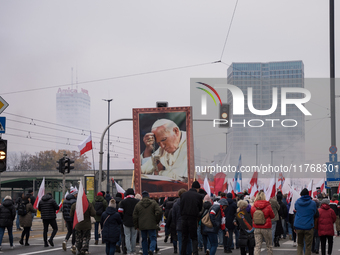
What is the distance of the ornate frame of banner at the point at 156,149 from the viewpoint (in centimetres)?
1756

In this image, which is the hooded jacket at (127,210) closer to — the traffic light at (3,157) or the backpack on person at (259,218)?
the backpack on person at (259,218)

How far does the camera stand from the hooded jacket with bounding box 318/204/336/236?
12930 mm

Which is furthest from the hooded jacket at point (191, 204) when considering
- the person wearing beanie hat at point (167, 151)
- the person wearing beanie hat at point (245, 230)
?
the person wearing beanie hat at point (167, 151)

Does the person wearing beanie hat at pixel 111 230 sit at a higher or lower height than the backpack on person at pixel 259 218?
lower

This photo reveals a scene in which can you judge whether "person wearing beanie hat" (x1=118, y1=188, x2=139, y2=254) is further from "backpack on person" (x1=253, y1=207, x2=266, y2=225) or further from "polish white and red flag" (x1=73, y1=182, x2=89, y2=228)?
"backpack on person" (x1=253, y1=207, x2=266, y2=225)

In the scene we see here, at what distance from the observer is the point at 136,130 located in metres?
18.3

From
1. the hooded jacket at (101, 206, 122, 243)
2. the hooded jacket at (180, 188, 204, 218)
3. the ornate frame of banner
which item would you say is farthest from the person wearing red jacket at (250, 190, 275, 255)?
the ornate frame of banner

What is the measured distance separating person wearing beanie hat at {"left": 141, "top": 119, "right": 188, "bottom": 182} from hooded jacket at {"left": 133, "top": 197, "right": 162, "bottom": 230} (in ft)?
14.6

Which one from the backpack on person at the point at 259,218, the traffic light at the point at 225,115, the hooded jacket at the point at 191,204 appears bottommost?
the backpack on person at the point at 259,218

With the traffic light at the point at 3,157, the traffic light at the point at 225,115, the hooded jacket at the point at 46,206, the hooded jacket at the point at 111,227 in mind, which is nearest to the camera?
the hooded jacket at the point at 111,227

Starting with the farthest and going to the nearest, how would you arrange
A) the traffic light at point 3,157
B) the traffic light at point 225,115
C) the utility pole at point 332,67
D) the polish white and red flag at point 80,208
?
the utility pole at point 332,67 → the traffic light at point 225,115 → the traffic light at point 3,157 → the polish white and red flag at point 80,208

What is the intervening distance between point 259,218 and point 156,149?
6.92 meters

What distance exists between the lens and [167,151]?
58.6ft

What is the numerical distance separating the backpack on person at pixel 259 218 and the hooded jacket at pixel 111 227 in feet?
11.2
